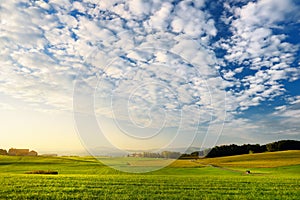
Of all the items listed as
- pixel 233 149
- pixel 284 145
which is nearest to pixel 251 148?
pixel 233 149

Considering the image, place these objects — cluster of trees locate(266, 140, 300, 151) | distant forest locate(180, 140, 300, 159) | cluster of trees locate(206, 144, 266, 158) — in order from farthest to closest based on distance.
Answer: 1. cluster of trees locate(266, 140, 300, 151)
2. distant forest locate(180, 140, 300, 159)
3. cluster of trees locate(206, 144, 266, 158)

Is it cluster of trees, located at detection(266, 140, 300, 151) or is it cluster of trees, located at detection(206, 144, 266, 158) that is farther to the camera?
cluster of trees, located at detection(266, 140, 300, 151)

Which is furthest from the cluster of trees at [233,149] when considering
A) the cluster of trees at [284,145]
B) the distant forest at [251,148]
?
the cluster of trees at [284,145]

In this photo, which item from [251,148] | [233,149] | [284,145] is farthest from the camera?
[251,148]

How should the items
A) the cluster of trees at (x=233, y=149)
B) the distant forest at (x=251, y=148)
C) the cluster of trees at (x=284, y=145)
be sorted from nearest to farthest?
the cluster of trees at (x=233, y=149)
the distant forest at (x=251, y=148)
the cluster of trees at (x=284, y=145)

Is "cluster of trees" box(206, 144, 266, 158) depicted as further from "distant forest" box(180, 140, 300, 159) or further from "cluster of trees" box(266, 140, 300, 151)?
"cluster of trees" box(266, 140, 300, 151)

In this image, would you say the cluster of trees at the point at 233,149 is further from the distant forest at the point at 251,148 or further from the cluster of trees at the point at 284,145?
the cluster of trees at the point at 284,145

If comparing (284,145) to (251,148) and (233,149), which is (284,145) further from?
(233,149)

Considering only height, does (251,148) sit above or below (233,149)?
above

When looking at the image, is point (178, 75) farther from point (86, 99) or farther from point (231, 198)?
point (231, 198)

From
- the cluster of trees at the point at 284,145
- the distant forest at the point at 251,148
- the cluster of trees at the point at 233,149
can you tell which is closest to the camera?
the cluster of trees at the point at 233,149

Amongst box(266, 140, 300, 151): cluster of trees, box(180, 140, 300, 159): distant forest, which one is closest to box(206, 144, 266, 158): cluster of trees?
box(180, 140, 300, 159): distant forest

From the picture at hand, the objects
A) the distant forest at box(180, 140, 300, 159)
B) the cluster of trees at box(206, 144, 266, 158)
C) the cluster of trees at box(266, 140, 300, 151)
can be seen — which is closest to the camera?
the cluster of trees at box(206, 144, 266, 158)

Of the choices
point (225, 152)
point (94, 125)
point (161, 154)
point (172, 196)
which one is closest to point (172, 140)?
point (161, 154)
